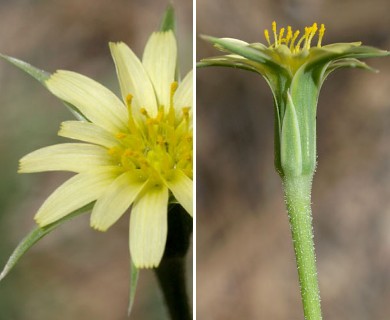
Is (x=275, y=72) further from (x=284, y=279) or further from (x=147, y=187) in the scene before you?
(x=284, y=279)

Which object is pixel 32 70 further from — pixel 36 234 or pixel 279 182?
pixel 279 182

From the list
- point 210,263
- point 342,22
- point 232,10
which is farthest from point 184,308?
point 342,22

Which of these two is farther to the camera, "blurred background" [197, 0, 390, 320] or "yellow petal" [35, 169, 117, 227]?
"blurred background" [197, 0, 390, 320]

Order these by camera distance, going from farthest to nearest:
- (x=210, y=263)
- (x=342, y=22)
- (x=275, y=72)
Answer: (x=342, y=22) → (x=210, y=263) → (x=275, y=72)

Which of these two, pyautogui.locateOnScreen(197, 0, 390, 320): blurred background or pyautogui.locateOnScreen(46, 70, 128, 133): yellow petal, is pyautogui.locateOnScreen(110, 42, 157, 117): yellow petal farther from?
pyautogui.locateOnScreen(197, 0, 390, 320): blurred background

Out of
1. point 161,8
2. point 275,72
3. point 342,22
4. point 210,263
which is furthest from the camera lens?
point 342,22

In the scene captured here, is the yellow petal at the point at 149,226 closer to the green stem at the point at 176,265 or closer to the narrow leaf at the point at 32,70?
the green stem at the point at 176,265

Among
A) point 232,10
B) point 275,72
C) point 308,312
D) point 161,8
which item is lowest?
point 308,312

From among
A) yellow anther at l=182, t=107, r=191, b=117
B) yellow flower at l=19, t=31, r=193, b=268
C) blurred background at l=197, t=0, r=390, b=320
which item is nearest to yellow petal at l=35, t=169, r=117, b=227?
yellow flower at l=19, t=31, r=193, b=268
